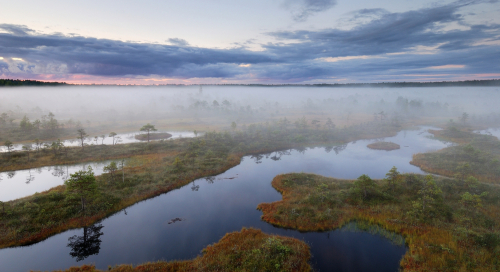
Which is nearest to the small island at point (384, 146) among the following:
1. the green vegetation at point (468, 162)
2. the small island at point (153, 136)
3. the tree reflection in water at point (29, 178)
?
the green vegetation at point (468, 162)

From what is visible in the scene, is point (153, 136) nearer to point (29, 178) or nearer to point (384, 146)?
point (29, 178)

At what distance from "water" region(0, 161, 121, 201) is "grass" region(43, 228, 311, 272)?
27428 millimetres

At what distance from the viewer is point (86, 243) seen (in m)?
25.2

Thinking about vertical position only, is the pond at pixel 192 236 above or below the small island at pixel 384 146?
below

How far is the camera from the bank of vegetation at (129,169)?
26938 mm

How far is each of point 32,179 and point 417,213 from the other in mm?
69281

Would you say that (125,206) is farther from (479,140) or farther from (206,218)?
(479,140)

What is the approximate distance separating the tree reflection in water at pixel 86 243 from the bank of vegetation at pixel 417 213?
69.8 ft

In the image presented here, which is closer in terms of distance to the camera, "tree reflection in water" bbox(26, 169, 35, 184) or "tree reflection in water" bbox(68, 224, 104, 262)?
"tree reflection in water" bbox(68, 224, 104, 262)

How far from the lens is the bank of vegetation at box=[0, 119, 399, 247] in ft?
88.4

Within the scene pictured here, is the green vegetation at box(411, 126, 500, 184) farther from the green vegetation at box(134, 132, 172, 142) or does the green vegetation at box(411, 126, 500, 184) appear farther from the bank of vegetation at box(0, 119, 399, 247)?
the green vegetation at box(134, 132, 172, 142)

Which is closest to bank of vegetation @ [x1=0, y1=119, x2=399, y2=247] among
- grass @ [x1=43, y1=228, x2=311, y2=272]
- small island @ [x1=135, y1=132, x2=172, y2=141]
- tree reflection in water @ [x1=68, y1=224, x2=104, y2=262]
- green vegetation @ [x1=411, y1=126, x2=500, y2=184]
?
tree reflection in water @ [x1=68, y1=224, x2=104, y2=262]

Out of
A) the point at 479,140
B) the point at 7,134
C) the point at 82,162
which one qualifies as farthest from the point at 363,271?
the point at 7,134

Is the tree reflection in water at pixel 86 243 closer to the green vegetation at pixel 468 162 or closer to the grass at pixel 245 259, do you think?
the grass at pixel 245 259
